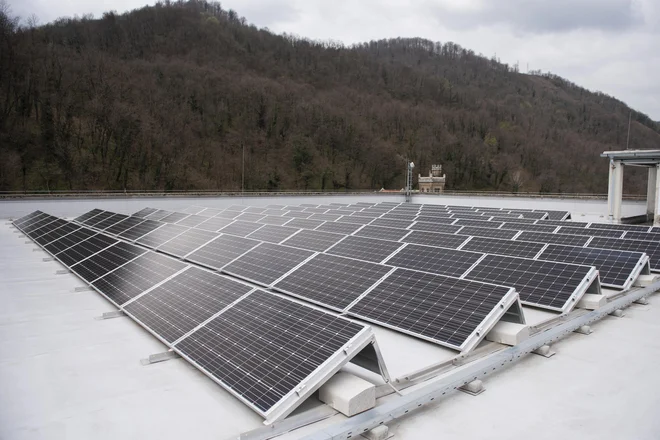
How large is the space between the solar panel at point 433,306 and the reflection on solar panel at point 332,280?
297 millimetres

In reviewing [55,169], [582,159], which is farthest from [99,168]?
[582,159]

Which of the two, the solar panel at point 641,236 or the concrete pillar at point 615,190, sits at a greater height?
the concrete pillar at point 615,190

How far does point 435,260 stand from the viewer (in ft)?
33.1

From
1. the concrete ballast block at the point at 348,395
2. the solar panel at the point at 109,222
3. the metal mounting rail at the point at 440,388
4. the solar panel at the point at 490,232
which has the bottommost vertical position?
the metal mounting rail at the point at 440,388

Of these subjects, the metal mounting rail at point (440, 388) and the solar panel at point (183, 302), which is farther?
the solar panel at point (183, 302)

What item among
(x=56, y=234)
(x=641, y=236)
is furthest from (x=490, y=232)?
(x=56, y=234)

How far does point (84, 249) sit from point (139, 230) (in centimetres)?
381

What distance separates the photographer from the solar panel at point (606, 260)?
10.2 meters

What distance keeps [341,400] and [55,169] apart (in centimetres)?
5156

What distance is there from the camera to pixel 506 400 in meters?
5.25

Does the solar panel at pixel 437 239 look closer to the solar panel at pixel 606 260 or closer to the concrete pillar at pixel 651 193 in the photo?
the solar panel at pixel 606 260

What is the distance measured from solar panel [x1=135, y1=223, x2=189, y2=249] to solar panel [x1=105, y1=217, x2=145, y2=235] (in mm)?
2562

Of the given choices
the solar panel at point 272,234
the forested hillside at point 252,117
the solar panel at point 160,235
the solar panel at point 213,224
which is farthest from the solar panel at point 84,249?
the forested hillside at point 252,117

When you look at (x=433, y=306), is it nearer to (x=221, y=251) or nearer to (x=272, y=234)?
(x=221, y=251)
